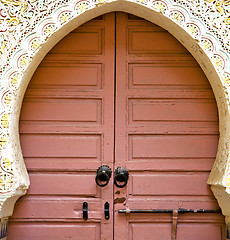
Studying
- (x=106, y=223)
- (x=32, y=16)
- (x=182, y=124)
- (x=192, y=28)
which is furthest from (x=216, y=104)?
(x=32, y=16)

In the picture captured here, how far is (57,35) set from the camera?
2.62m

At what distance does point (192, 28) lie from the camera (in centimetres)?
254

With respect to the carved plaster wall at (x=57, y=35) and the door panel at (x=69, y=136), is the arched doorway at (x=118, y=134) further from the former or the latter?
the carved plaster wall at (x=57, y=35)

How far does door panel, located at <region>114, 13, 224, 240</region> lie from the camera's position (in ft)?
8.79

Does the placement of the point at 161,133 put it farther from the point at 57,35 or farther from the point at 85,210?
the point at 57,35

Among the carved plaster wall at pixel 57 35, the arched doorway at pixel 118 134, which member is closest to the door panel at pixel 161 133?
the arched doorway at pixel 118 134

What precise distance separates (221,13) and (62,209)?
1.64 metres

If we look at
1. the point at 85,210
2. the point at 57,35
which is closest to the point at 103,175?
the point at 85,210

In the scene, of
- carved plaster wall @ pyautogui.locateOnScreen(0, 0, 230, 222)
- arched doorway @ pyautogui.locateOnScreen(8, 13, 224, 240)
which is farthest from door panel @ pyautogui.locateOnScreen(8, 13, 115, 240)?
carved plaster wall @ pyautogui.locateOnScreen(0, 0, 230, 222)

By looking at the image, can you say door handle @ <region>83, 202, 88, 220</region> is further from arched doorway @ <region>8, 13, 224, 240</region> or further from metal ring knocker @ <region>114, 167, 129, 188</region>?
metal ring knocker @ <region>114, 167, 129, 188</region>

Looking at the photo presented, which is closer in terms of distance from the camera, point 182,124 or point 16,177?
point 16,177

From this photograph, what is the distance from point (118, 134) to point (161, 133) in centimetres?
29

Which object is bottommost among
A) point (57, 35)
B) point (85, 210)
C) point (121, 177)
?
point (85, 210)

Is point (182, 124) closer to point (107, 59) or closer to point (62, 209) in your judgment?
point (107, 59)
